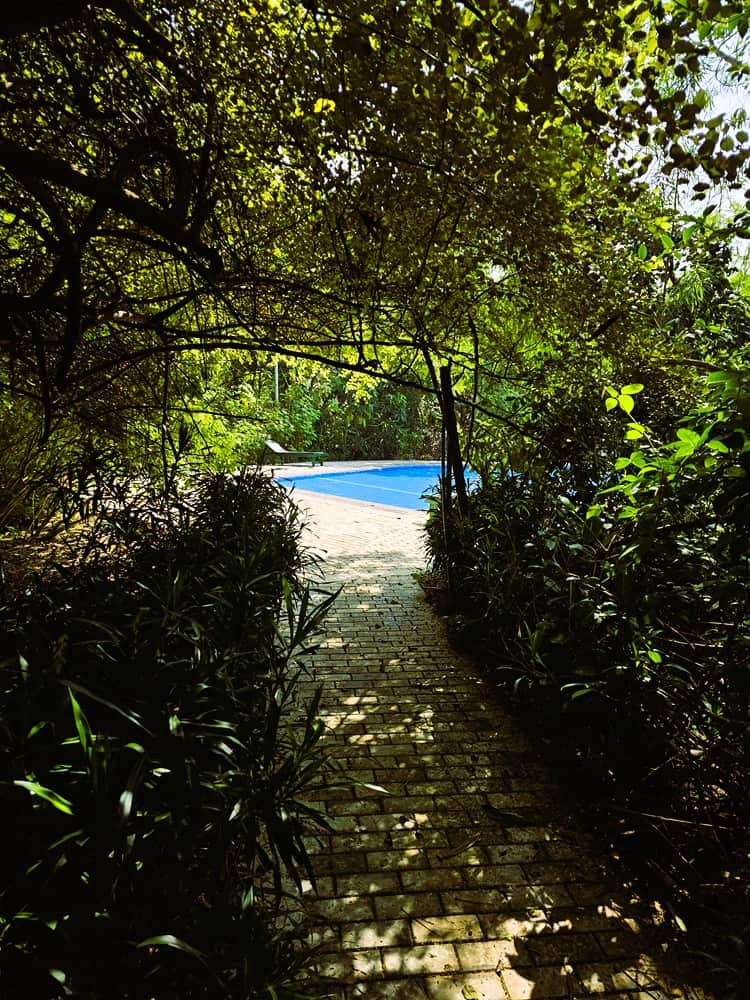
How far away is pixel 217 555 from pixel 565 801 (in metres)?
2.20

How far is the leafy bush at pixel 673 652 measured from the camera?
1479 millimetres

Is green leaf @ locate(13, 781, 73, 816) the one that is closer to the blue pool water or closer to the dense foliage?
the dense foliage

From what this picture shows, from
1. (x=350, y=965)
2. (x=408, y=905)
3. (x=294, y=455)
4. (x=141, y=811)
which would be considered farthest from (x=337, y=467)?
(x=141, y=811)

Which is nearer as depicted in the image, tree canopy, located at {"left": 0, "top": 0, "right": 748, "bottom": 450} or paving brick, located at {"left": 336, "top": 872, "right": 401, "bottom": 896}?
tree canopy, located at {"left": 0, "top": 0, "right": 748, "bottom": 450}

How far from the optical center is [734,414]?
4.54 ft

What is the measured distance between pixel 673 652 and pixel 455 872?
1.31 m

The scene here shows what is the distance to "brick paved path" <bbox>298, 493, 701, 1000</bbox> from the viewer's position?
1.72 metres

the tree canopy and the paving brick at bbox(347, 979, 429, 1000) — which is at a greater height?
the tree canopy

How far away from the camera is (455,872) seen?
213cm

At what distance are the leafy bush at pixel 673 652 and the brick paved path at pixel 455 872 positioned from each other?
0.29 meters

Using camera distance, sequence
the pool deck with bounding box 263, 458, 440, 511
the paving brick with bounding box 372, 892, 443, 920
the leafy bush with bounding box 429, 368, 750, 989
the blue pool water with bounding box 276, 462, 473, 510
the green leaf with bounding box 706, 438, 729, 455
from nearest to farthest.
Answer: the green leaf with bounding box 706, 438, 729, 455
the leafy bush with bounding box 429, 368, 750, 989
the paving brick with bounding box 372, 892, 443, 920
the blue pool water with bounding box 276, 462, 473, 510
the pool deck with bounding box 263, 458, 440, 511

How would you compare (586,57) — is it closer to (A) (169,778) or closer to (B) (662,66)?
(B) (662,66)

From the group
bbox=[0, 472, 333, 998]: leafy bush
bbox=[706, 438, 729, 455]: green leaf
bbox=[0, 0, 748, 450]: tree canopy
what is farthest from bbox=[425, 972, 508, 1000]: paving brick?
bbox=[0, 0, 748, 450]: tree canopy

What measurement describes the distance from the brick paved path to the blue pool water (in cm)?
1081
